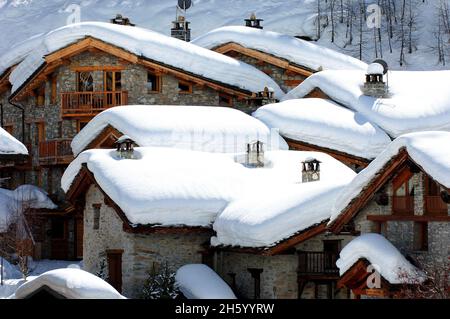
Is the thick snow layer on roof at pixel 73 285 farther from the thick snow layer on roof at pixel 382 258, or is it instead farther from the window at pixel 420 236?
the window at pixel 420 236

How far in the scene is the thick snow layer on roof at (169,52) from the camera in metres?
60.8

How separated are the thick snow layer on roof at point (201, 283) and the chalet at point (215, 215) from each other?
609 mm

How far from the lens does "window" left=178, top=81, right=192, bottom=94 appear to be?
61.7 meters

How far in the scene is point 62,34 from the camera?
202 ft

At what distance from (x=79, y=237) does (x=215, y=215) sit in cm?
1464

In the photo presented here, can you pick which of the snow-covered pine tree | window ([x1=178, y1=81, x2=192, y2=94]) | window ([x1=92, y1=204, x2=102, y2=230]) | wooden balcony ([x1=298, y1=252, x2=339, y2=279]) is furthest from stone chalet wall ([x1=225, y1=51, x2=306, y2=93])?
wooden balcony ([x1=298, y1=252, x2=339, y2=279])

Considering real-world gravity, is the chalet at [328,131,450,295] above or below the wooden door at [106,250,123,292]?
above

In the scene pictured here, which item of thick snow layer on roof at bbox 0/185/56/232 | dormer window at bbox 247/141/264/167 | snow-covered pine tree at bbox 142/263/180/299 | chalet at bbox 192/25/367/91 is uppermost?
chalet at bbox 192/25/367/91

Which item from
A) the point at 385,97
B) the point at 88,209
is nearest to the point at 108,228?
the point at 88,209

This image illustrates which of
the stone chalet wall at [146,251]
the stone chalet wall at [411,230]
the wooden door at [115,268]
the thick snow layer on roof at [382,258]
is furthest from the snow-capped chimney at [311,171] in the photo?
the thick snow layer on roof at [382,258]

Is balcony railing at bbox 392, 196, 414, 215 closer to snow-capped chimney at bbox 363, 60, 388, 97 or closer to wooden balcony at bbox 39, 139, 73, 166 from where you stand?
snow-capped chimney at bbox 363, 60, 388, 97

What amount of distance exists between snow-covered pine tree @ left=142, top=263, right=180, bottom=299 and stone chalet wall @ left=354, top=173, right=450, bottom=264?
760cm
